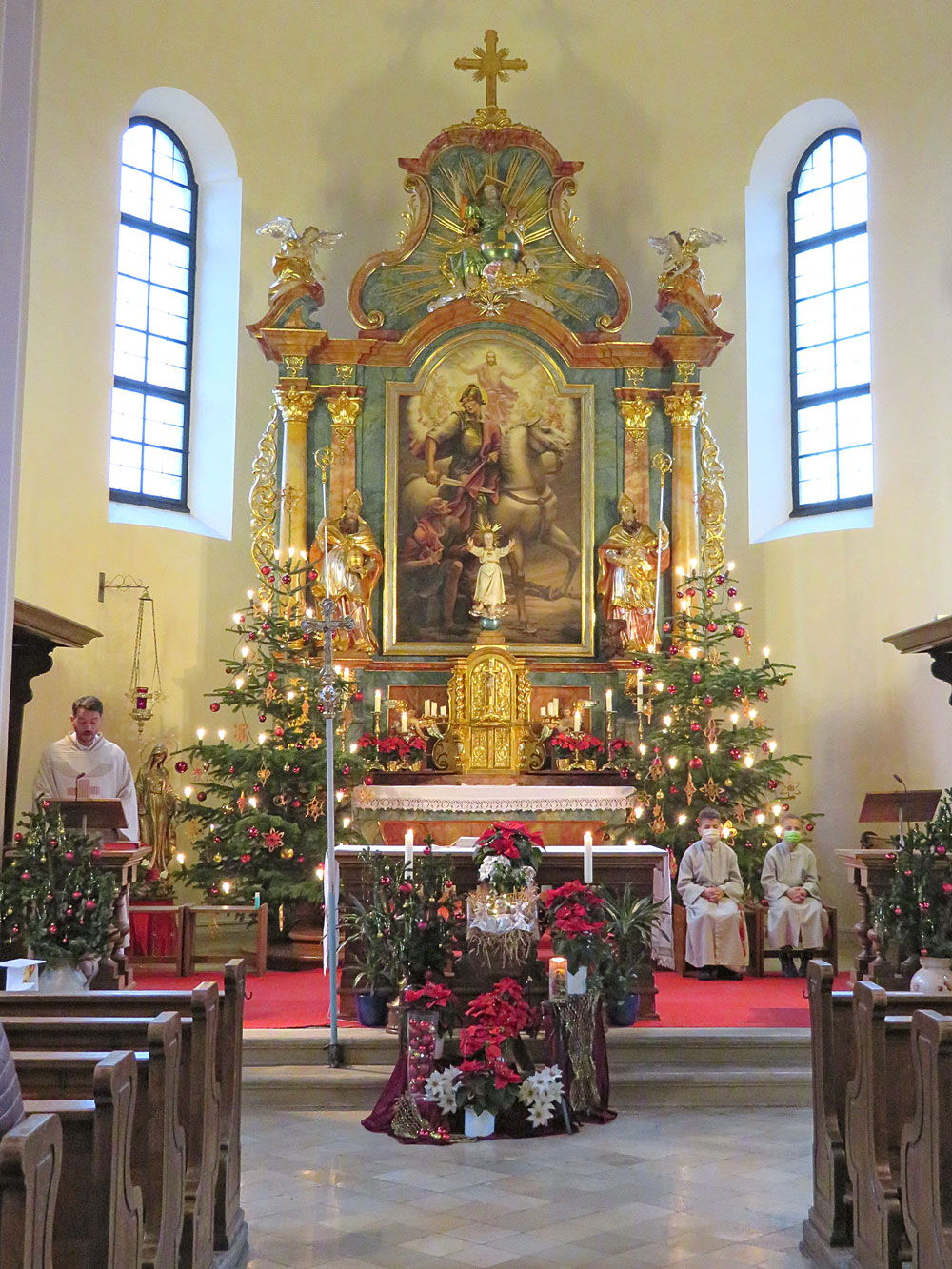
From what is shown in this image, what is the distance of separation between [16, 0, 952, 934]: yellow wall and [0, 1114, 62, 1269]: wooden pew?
32.9 ft

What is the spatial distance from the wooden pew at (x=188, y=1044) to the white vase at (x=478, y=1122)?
76.8 inches

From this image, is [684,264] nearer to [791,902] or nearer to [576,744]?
[576,744]

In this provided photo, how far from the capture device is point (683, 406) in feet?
47.1

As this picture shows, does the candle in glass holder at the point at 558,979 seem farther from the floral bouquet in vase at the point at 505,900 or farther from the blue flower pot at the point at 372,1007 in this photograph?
the blue flower pot at the point at 372,1007

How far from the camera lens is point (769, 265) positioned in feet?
51.9

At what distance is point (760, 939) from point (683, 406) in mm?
5597

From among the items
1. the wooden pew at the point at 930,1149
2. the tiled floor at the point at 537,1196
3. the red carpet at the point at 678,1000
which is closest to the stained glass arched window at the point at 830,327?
the red carpet at the point at 678,1000

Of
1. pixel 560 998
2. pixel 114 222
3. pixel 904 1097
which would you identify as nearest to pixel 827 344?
pixel 114 222

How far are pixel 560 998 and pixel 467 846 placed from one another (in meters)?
2.44

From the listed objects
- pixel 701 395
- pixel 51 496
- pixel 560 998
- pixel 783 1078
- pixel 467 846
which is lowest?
pixel 783 1078

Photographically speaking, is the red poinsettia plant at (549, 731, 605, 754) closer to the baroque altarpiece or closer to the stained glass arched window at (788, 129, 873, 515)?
the baroque altarpiece

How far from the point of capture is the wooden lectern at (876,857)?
33.1ft

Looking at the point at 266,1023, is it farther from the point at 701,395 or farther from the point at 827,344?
the point at 827,344

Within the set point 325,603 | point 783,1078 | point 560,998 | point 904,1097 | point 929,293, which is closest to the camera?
point 904,1097
